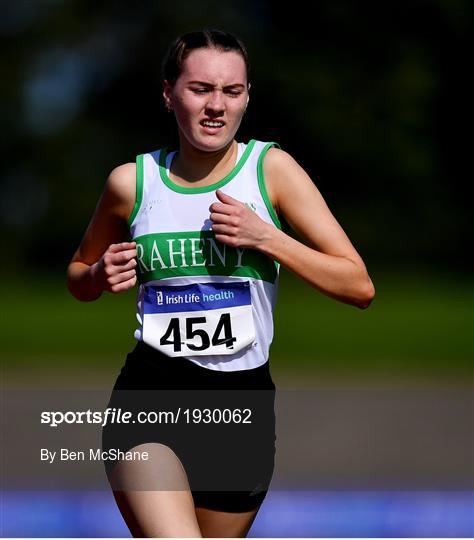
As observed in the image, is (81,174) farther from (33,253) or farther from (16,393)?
(16,393)

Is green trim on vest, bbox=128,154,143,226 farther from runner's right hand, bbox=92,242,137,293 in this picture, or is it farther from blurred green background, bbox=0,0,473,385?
blurred green background, bbox=0,0,473,385

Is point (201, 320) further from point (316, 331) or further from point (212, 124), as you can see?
point (316, 331)

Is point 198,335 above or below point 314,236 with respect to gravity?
below

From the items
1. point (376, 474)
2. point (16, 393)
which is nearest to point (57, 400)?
point (16, 393)

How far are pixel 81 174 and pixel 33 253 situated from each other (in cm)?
234

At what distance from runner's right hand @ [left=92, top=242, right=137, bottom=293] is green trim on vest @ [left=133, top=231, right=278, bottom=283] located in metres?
0.08

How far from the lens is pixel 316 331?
19641mm

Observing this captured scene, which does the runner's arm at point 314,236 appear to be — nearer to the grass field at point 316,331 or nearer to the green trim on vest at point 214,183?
the green trim on vest at point 214,183

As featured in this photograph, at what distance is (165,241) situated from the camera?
387 centimetres

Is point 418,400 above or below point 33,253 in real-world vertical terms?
below

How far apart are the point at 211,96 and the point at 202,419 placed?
1.05 m

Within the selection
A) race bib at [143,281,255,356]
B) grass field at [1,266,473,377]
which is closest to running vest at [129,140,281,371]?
race bib at [143,281,255,356]

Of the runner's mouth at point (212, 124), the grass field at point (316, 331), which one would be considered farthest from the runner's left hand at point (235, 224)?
the grass field at point (316, 331)

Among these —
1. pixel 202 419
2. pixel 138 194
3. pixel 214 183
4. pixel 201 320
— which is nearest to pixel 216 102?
pixel 214 183
